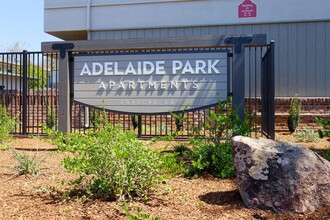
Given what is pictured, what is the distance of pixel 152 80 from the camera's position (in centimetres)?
765

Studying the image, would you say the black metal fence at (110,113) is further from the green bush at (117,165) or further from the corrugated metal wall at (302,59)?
the green bush at (117,165)

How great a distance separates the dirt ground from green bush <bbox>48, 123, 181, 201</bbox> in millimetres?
155

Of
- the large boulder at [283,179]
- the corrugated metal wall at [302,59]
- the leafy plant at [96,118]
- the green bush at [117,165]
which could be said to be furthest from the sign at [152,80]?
the corrugated metal wall at [302,59]

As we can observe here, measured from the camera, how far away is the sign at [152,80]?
745cm

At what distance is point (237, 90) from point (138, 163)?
3913 mm

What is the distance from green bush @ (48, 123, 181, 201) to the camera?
12.8 ft

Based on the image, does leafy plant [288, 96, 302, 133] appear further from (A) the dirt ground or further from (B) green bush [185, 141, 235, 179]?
(A) the dirt ground

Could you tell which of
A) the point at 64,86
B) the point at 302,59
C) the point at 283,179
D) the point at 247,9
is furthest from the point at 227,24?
the point at 283,179

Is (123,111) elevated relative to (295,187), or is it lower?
elevated

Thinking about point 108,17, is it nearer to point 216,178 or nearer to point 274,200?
point 216,178

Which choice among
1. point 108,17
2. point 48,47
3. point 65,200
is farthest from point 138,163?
point 108,17

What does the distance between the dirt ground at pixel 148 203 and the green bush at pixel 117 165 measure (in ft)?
0.51

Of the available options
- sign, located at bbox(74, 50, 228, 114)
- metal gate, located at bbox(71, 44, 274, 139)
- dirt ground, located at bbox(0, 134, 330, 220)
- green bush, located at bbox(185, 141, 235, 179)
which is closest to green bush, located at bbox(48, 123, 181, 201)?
dirt ground, located at bbox(0, 134, 330, 220)

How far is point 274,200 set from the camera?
12.0ft
